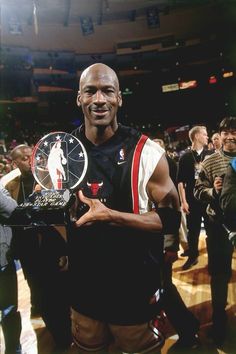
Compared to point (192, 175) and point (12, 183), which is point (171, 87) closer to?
point (192, 175)

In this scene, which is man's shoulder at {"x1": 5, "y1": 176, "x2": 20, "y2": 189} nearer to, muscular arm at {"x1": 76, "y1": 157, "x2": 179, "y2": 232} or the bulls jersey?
the bulls jersey

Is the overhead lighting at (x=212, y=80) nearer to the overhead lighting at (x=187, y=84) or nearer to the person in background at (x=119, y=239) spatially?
the overhead lighting at (x=187, y=84)

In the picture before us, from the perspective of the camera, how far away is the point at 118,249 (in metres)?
1.31

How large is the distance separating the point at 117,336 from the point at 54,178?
0.73 m

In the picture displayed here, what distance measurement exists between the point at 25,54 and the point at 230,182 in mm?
22270

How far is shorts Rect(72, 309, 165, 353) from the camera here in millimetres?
1310

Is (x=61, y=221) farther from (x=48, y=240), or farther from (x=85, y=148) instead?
(x=85, y=148)

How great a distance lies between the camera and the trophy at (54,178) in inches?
46.9

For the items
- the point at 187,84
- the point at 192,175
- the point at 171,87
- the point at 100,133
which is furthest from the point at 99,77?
the point at 187,84

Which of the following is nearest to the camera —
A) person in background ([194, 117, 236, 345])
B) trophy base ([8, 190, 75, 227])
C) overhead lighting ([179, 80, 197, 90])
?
trophy base ([8, 190, 75, 227])

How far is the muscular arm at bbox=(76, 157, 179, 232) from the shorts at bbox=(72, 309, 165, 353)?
0.44m

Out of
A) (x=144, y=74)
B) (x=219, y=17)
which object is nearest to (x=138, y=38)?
(x=144, y=74)

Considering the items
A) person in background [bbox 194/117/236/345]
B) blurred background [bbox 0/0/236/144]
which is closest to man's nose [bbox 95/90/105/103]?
person in background [bbox 194/117/236/345]

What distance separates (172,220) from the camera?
132 cm
